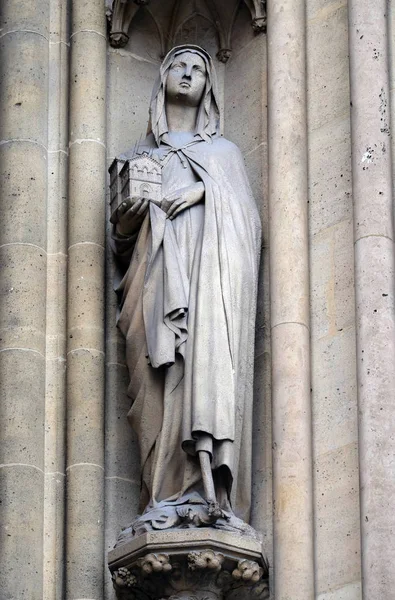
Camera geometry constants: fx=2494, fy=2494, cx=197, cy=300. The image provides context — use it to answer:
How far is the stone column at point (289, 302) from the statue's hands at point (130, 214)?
563mm

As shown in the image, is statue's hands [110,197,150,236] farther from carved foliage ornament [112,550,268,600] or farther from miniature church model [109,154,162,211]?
carved foliage ornament [112,550,268,600]

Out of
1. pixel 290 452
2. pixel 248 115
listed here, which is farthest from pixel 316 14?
pixel 290 452

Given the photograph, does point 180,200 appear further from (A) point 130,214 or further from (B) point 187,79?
(B) point 187,79

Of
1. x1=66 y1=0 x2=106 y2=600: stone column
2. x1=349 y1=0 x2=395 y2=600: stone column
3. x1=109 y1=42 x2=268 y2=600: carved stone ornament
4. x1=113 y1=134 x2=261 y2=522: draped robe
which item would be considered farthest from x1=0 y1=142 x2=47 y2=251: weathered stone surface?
x1=349 y1=0 x2=395 y2=600: stone column

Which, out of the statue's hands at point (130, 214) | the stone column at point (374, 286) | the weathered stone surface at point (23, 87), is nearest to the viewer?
the stone column at point (374, 286)

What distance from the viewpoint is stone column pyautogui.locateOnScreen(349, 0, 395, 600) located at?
9555 millimetres

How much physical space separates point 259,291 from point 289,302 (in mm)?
240

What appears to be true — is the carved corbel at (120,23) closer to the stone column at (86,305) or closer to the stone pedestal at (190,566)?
the stone column at (86,305)

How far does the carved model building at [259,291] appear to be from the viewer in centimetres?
987

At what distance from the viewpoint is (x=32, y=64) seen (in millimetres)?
10891

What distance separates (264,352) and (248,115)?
1.21 meters

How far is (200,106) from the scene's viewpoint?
35.2ft

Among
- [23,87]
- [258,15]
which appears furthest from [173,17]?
[23,87]

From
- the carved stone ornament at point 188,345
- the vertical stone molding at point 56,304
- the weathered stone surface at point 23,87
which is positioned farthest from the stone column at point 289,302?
the weathered stone surface at point 23,87
